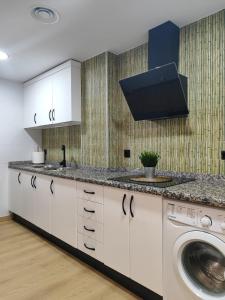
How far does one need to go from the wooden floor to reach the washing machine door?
1.96ft

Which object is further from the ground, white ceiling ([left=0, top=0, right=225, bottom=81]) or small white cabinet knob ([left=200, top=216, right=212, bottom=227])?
white ceiling ([left=0, top=0, right=225, bottom=81])

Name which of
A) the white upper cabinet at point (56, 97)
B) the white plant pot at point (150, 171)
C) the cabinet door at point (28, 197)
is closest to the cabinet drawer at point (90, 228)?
the white plant pot at point (150, 171)

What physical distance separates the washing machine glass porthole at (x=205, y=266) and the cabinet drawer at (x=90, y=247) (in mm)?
799

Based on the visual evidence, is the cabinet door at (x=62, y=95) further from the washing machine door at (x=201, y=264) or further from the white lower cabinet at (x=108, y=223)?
the washing machine door at (x=201, y=264)

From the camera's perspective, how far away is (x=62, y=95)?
2799 mm

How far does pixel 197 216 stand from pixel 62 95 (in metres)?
2.18

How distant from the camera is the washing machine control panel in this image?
1166 millimetres

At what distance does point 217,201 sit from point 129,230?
2.38 ft

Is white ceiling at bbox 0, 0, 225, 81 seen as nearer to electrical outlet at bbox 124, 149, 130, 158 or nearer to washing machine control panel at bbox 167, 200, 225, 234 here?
electrical outlet at bbox 124, 149, 130, 158

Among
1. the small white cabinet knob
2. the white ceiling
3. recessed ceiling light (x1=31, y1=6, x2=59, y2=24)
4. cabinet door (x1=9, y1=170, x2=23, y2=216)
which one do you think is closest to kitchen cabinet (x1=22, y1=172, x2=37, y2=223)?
cabinet door (x1=9, y1=170, x2=23, y2=216)

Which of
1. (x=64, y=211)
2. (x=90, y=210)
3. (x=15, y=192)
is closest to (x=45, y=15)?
(x=90, y=210)

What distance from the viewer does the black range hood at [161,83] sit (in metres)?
1.81

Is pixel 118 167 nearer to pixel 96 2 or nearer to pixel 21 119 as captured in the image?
pixel 96 2

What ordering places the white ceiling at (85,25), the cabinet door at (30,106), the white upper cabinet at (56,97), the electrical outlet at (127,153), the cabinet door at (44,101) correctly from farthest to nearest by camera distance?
the cabinet door at (30,106)
the cabinet door at (44,101)
the white upper cabinet at (56,97)
the electrical outlet at (127,153)
the white ceiling at (85,25)
